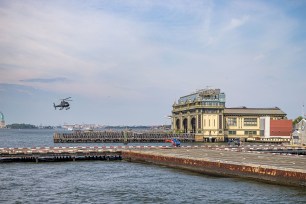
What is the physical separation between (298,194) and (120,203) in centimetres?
1644

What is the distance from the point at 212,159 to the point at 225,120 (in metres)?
107

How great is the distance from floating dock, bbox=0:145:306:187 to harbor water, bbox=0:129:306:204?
5.94 feet

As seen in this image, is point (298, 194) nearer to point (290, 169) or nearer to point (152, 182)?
point (290, 169)

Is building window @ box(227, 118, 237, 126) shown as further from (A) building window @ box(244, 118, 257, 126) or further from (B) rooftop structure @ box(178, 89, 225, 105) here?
(B) rooftop structure @ box(178, 89, 225, 105)

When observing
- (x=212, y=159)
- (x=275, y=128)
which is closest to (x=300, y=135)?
(x=275, y=128)

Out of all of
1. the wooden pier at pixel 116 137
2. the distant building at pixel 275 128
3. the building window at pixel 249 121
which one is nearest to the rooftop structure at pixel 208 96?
the building window at pixel 249 121

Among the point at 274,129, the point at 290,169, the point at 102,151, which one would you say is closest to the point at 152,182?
the point at 290,169

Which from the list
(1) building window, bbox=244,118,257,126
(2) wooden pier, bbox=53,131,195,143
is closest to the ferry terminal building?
(1) building window, bbox=244,118,257,126

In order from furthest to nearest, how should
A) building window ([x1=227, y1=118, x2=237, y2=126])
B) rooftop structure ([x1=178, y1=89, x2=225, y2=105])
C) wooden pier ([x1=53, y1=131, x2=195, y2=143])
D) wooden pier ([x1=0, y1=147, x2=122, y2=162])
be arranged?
1. building window ([x1=227, y1=118, x2=237, y2=126])
2. wooden pier ([x1=53, y1=131, x2=195, y2=143])
3. rooftop structure ([x1=178, y1=89, x2=225, y2=105])
4. wooden pier ([x1=0, y1=147, x2=122, y2=162])

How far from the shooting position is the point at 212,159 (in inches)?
2352

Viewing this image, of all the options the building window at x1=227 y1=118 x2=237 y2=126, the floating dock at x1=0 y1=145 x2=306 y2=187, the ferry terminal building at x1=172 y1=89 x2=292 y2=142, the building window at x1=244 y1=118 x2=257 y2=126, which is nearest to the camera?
the floating dock at x1=0 y1=145 x2=306 y2=187

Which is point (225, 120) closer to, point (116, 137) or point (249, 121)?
point (249, 121)

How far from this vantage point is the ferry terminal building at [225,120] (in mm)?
157250

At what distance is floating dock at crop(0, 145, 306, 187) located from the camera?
1881 inches
